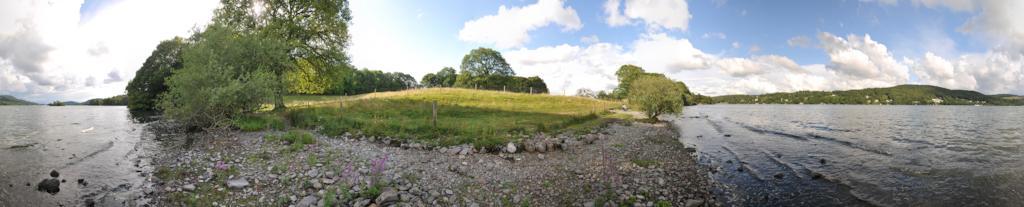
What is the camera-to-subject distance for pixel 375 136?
21.2 meters

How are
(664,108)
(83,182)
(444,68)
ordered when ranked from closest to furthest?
(83,182) → (664,108) → (444,68)

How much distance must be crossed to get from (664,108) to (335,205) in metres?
44.2

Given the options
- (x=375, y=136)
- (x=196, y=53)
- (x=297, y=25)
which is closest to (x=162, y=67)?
(x=297, y=25)

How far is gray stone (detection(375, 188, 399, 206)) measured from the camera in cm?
959

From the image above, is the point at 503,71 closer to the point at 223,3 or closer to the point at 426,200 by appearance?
the point at 223,3

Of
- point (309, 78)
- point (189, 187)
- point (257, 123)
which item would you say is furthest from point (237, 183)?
point (309, 78)

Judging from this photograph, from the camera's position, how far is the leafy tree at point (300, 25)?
3666 cm

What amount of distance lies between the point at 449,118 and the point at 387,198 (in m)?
26.9

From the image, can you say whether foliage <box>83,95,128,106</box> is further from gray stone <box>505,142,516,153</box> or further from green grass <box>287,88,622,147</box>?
gray stone <box>505,142,516,153</box>

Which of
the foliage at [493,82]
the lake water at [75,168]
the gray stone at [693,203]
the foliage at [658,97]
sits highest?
the foliage at [493,82]

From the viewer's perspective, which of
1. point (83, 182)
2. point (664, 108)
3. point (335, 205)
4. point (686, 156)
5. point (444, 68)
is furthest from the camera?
point (444, 68)

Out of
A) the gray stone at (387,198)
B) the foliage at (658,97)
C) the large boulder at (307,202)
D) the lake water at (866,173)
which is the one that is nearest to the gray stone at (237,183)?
the large boulder at (307,202)

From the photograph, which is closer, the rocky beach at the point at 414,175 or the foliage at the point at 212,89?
the rocky beach at the point at 414,175

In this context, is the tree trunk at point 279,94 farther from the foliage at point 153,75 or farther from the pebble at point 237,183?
the foliage at point 153,75
